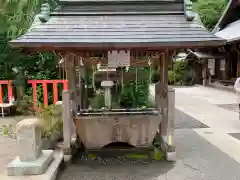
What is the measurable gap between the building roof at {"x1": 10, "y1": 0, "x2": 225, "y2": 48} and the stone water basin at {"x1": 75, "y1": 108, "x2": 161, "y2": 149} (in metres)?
1.65

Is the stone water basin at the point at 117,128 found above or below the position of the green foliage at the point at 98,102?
below

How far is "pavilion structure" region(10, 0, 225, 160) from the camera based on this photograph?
14.8 ft

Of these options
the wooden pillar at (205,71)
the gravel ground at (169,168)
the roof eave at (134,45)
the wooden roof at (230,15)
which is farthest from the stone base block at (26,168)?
the wooden pillar at (205,71)

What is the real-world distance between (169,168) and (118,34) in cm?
257

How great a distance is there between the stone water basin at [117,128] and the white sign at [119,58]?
43.1 inches

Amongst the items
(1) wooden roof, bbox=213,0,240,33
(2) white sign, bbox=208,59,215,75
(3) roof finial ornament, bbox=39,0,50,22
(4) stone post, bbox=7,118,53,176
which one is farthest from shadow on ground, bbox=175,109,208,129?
(2) white sign, bbox=208,59,215,75

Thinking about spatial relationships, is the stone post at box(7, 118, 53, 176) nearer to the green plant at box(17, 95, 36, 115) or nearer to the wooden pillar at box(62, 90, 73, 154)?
the wooden pillar at box(62, 90, 73, 154)

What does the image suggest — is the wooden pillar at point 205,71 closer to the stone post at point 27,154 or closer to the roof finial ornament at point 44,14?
the roof finial ornament at point 44,14

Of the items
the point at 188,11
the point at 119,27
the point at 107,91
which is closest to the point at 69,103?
the point at 107,91

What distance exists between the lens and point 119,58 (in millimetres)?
5195

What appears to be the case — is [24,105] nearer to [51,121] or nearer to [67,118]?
[51,121]

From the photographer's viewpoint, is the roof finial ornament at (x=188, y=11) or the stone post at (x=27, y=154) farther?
the roof finial ornament at (x=188, y=11)

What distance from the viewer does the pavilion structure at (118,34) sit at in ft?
14.8

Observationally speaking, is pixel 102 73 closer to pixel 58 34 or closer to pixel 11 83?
pixel 58 34
